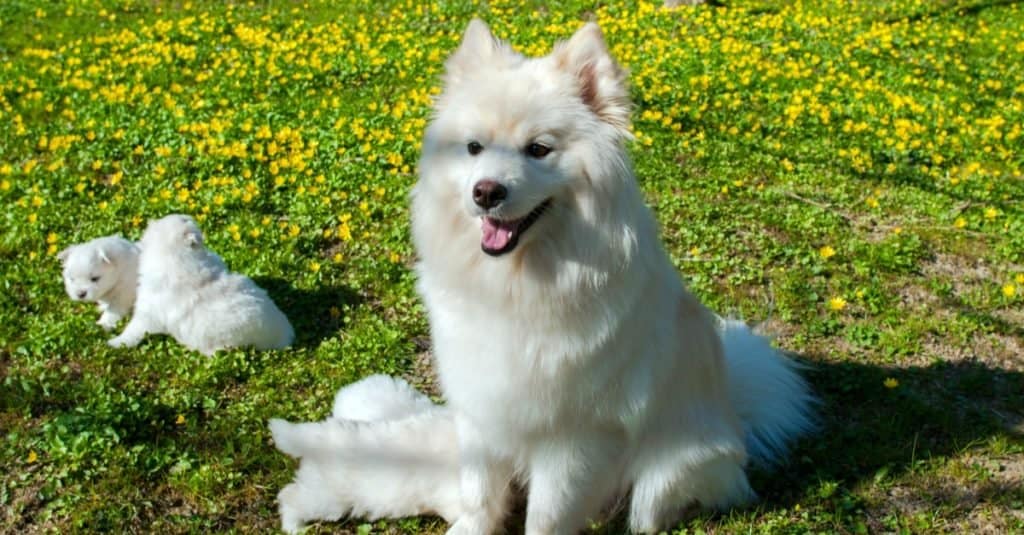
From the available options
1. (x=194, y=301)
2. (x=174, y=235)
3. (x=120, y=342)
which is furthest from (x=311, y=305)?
(x=120, y=342)

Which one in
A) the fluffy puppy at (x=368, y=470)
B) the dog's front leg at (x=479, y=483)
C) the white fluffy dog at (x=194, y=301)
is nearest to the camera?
the dog's front leg at (x=479, y=483)

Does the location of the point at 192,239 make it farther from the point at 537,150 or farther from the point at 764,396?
the point at 764,396

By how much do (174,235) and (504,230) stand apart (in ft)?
7.36

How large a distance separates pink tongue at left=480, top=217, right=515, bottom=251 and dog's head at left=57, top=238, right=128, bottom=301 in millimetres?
2576

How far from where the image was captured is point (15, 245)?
5.16 m

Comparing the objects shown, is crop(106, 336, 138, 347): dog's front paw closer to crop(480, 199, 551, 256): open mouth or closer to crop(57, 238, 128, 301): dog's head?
crop(57, 238, 128, 301): dog's head

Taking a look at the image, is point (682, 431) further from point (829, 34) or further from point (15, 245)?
point (829, 34)

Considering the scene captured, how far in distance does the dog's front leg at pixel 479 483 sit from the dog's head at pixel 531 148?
28.8 inches

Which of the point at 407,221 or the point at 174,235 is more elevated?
the point at 174,235

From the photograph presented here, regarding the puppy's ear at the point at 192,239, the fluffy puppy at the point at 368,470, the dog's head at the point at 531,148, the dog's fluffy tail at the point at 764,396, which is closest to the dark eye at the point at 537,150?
the dog's head at the point at 531,148

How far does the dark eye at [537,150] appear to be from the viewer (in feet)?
9.26

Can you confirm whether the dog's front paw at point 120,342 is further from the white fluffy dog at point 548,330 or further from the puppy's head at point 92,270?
the white fluffy dog at point 548,330

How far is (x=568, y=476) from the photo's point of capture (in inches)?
118

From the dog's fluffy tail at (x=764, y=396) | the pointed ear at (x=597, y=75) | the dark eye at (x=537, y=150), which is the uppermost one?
the pointed ear at (x=597, y=75)
